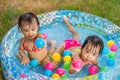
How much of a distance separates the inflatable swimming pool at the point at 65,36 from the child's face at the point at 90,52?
166mm

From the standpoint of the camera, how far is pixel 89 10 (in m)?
4.34

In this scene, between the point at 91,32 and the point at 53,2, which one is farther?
the point at 53,2

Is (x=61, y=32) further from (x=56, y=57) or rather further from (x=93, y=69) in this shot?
(x=93, y=69)

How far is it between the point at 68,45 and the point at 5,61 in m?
0.77

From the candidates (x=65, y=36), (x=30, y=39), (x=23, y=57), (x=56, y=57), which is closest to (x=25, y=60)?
(x=23, y=57)

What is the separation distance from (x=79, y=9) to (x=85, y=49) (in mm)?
1324

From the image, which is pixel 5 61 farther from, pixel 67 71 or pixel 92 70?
pixel 92 70

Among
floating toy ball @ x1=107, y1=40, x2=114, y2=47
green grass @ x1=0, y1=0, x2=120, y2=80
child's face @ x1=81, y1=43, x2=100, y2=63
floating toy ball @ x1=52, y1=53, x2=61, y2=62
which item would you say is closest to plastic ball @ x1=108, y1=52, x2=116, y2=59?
floating toy ball @ x1=107, y1=40, x2=114, y2=47

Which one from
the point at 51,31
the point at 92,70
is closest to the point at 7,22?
the point at 51,31

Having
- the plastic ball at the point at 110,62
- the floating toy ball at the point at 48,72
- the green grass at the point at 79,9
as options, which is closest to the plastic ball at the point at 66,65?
the floating toy ball at the point at 48,72

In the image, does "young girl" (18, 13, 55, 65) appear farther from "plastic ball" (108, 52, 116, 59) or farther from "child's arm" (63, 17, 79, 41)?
"plastic ball" (108, 52, 116, 59)

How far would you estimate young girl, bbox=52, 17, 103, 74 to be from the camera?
3.07 m

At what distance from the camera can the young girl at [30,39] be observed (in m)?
3.15

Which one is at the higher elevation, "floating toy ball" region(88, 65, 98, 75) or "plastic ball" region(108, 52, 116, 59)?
"plastic ball" region(108, 52, 116, 59)
